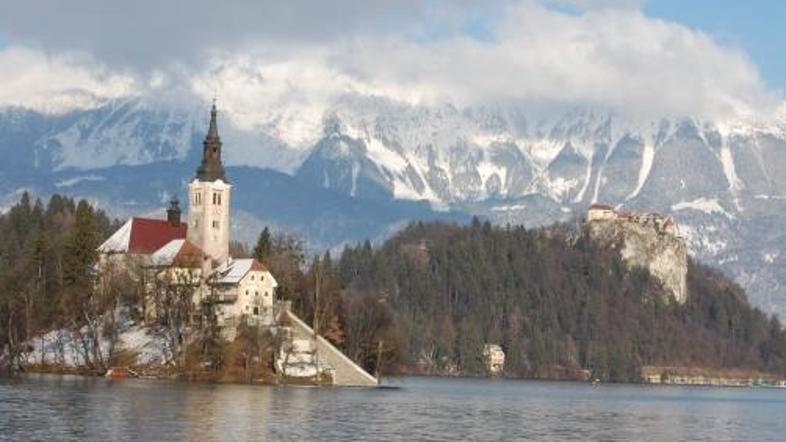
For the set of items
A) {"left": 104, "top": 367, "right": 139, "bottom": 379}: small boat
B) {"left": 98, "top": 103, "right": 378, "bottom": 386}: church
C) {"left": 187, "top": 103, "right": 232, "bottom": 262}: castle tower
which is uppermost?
{"left": 187, "top": 103, "right": 232, "bottom": 262}: castle tower

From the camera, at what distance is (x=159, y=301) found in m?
173

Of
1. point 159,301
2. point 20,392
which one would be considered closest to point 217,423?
point 20,392

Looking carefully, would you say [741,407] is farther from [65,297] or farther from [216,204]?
[65,297]

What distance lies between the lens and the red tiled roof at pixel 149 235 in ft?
633

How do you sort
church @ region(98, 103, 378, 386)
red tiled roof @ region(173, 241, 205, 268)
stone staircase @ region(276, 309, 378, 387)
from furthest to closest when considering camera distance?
red tiled roof @ region(173, 241, 205, 268) → church @ region(98, 103, 378, 386) → stone staircase @ region(276, 309, 378, 387)

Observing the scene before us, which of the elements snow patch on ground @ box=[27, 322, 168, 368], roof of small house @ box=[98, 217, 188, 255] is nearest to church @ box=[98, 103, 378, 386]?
roof of small house @ box=[98, 217, 188, 255]

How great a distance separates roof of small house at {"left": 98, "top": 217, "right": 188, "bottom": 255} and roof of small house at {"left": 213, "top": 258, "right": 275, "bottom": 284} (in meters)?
14.2

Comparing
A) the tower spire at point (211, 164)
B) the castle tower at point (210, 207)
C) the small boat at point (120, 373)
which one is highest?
the tower spire at point (211, 164)

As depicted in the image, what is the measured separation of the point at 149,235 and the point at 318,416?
8487 cm

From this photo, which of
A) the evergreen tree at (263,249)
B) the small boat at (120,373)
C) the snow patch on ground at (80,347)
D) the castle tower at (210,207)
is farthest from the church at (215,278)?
the small boat at (120,373)

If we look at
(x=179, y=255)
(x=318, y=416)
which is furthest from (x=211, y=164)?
(x=318, y=416)

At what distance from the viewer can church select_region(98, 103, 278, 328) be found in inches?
6845

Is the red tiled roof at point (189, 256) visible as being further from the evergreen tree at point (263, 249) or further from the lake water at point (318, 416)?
the lake water at point (318, 416)

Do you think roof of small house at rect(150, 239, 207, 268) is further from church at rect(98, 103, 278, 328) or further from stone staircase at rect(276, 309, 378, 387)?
stone staircase at rect(276, 309, 378, 387)
